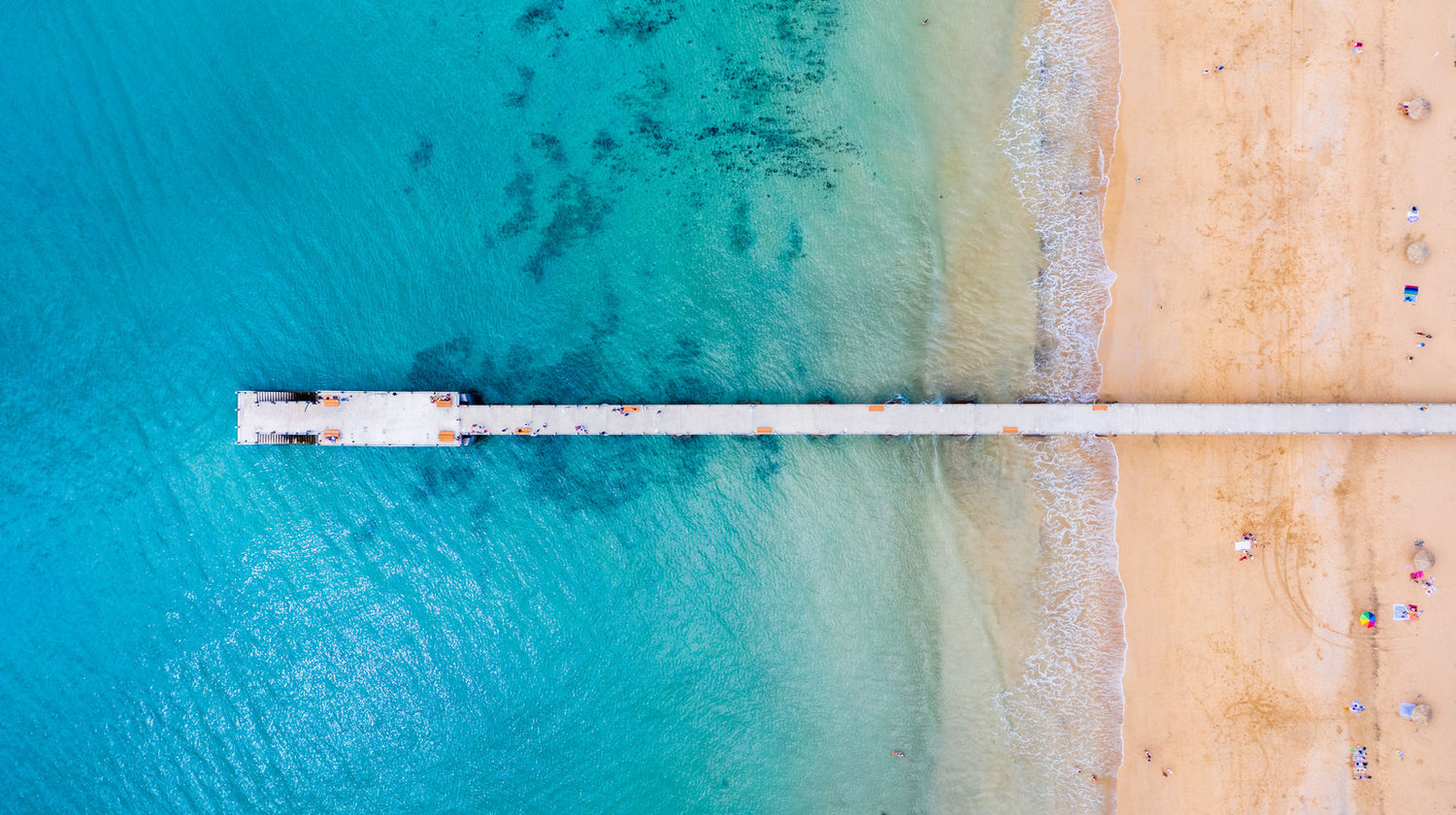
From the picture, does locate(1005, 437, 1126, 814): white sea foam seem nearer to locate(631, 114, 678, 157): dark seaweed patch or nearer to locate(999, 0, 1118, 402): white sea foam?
locate(999, 0, 1118, 402): white sea foam

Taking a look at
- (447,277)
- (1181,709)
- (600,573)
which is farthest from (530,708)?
(1181,709)

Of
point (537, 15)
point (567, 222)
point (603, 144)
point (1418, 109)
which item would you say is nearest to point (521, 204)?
point (567, 222)

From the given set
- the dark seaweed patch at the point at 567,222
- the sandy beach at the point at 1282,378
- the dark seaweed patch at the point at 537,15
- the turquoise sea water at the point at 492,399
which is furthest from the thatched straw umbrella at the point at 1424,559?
the dark seaweed patch at the point at 537,15

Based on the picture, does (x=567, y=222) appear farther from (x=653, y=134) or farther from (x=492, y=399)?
(x=492, y=399)

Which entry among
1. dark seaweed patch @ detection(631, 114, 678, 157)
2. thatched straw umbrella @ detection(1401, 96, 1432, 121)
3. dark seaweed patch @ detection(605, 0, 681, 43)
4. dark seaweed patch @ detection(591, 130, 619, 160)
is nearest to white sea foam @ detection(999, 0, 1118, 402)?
thatched straw umbrella @ detection(1401, 96, 1432, 121)

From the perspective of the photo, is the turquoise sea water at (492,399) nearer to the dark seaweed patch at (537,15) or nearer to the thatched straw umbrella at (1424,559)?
the dark seaweed patch at (537,15)

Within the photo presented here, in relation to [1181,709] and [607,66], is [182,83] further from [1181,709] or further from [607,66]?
[1181,709]
